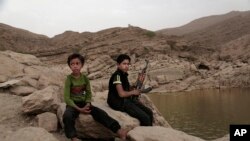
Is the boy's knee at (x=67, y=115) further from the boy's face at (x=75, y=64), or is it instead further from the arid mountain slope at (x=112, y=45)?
the arid mountain slope at (x=112, y=45)

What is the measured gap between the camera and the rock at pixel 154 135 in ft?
24.8

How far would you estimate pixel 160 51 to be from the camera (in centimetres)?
6072

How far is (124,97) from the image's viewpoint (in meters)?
8.98

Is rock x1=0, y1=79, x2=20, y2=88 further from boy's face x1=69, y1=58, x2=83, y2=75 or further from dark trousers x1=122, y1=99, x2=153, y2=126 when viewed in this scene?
dark trousers x1=122, y1=99, x2=153, y2=126

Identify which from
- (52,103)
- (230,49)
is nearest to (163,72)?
(230,49)

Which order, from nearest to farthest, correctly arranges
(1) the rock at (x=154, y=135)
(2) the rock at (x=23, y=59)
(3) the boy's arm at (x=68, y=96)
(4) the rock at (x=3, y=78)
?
(1) the rock at (x=154, y=135), (3) the boy's arm at (x=68, y=96), (4) the rock at (x=3, y=78), (2) the rock at (x=23, y=59)

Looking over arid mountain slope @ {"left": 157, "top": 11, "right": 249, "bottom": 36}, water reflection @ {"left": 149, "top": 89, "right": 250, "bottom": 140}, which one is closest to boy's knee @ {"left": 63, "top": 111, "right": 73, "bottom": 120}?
water reflection @ {"left": 149, "top": 89, "right": 250, "bottom": 140}

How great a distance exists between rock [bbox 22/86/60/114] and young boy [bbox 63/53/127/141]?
3.44 feet

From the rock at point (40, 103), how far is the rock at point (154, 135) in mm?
2532

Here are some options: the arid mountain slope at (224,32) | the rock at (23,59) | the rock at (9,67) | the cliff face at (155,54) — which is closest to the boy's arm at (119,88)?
the rock at (9,67)

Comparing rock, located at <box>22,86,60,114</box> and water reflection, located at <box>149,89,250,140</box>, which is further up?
rock, located at <box>22,86,60,114</box>

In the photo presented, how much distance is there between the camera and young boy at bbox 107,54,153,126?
888cm

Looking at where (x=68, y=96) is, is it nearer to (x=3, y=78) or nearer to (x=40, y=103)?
(x=40, y=103)

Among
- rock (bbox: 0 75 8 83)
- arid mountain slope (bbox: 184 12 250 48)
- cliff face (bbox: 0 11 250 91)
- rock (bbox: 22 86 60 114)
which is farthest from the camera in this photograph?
arid mountain slope (bbox: 184 12 250 48)
